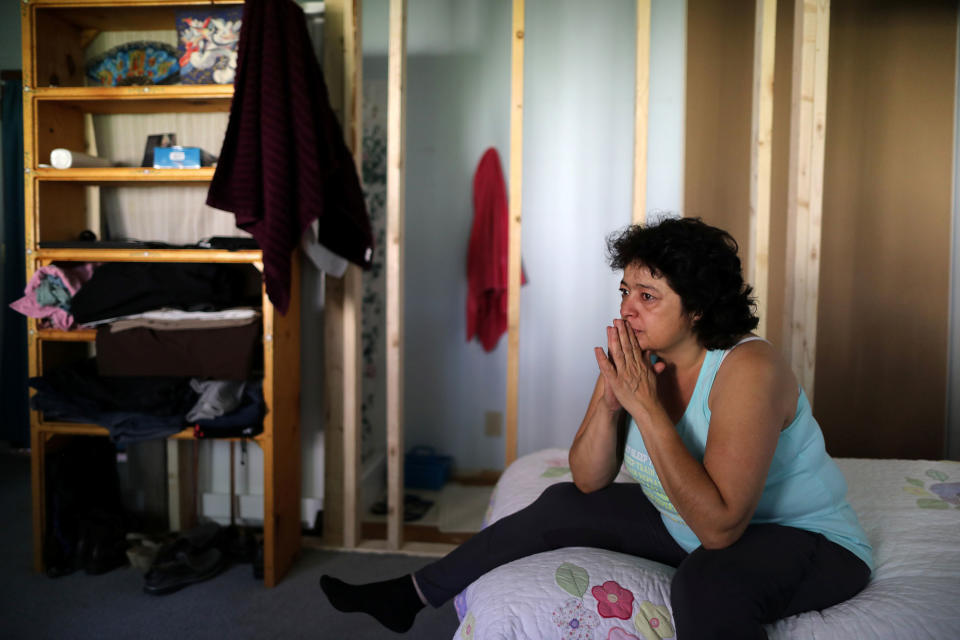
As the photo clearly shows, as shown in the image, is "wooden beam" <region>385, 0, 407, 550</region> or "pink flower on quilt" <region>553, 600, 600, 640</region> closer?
"pink flower on quilt" <region>553, 600, 600, 640</region>

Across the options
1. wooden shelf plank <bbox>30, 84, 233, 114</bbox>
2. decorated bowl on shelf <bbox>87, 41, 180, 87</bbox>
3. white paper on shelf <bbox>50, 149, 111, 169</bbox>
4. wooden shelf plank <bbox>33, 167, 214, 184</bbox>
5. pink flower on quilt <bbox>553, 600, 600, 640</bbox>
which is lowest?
pink flower on quilt <bbox>553, 600, 600, 640</bbox>

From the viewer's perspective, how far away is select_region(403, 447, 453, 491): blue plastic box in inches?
123

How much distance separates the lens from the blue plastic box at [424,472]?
10.3 ft

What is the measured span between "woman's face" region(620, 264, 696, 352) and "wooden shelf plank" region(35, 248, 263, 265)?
130 centimetres

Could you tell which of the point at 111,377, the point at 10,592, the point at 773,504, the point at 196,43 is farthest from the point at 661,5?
the point at 10,592

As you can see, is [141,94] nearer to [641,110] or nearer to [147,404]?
[147,404]

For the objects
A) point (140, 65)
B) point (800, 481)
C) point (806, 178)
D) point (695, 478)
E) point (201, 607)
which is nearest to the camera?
point (695, 478)

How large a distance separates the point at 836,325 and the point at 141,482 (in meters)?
3.13

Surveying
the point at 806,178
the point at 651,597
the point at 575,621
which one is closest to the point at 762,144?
the point at 806,178

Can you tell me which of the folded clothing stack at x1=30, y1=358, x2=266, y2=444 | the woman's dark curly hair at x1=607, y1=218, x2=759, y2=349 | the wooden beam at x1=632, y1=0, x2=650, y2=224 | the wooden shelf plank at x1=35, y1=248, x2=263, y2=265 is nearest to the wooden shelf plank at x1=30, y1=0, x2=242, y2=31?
the wooden shelf plank at x1=35, y1=248, x2=263, y2=265

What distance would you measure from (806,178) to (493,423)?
184cm

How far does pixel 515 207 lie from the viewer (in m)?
2.25

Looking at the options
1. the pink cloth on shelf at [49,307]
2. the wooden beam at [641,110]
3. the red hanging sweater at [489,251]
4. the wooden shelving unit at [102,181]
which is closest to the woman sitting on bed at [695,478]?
the wooden beam at [641,110]

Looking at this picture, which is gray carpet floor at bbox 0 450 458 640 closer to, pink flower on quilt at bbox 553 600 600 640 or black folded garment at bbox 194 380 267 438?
black folded garment at bbox 194 380 267 438
